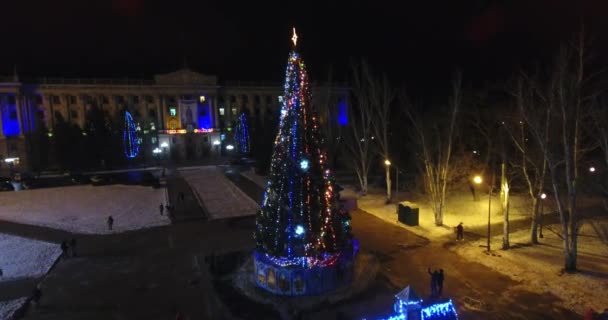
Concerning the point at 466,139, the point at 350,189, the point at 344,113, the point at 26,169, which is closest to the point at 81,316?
the point at 350,189

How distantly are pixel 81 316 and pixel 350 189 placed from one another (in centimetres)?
2596

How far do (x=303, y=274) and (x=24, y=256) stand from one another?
53.9 feet

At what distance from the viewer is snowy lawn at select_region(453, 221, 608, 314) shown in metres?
14.3

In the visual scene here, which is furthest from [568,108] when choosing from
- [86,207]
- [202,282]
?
[86,207]

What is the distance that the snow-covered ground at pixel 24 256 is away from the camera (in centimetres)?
1861

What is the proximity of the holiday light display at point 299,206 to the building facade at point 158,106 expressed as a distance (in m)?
46.9

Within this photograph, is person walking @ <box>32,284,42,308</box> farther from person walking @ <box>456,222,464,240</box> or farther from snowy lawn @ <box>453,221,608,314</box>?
person walking @ <box>456,222,464,240</box>

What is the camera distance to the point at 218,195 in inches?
1406

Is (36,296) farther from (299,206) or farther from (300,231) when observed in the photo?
(299,206)

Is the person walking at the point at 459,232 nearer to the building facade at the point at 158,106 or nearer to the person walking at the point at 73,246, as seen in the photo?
the person walking at the point at 73,246

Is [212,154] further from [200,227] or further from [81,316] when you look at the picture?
[81,316]

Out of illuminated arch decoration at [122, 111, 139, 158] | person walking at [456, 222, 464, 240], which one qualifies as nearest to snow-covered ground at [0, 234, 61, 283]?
person walking at [456, 222, 464, 240]

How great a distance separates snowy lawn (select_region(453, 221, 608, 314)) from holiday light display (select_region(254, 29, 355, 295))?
26.4 ft

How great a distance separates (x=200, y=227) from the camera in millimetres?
25391
